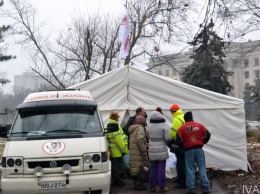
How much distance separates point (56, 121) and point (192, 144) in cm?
297

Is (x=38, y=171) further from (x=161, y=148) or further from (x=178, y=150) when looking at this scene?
(x=178, y=150)

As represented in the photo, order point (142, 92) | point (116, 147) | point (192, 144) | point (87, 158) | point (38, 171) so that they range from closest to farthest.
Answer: point (38, 171)
point (87, 158)
point (192, 144)
point (116, 147)
point (142, 92)

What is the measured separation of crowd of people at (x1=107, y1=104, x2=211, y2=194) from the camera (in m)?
8.98

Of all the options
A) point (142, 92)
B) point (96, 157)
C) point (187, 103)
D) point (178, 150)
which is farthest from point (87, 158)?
point (187, 103)

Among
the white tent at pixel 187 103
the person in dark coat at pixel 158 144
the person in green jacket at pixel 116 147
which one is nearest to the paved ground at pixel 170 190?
the person in green jacket at pixel 116 147

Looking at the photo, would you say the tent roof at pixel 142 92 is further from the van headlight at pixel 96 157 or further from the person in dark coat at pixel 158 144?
the van headlight at pixel 96 157

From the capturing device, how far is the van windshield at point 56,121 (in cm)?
807

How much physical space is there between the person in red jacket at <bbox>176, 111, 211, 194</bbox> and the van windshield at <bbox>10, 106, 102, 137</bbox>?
1915mm

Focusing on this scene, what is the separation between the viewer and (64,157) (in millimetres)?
7406

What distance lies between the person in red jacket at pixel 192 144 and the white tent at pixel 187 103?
9.68ft

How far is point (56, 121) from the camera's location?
8281 millimetres

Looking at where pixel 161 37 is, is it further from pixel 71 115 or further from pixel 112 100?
pixel 112 100

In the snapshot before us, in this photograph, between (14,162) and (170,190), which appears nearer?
(14,162)

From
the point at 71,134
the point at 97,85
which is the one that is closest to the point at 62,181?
the point at 71,134
